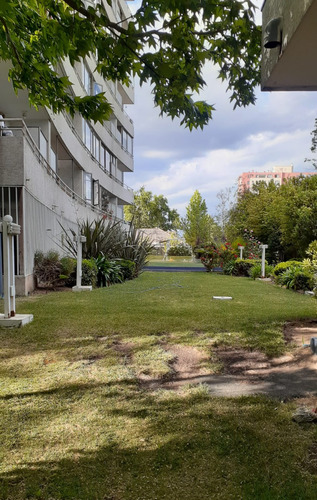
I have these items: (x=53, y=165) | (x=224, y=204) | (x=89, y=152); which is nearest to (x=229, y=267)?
(x=53, y=165)

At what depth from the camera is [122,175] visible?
3062 cm

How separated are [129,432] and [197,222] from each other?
3732 cm

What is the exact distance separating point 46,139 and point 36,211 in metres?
4.14

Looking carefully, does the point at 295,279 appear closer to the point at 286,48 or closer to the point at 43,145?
the point at 43,145

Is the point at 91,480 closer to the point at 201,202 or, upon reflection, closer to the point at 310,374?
the point at 310,374

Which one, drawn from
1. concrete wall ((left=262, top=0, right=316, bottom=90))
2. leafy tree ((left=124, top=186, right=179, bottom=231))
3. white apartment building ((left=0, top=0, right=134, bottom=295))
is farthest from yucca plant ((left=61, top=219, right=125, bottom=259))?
leafy tree ((left=124, top=186, right=179, bottom=231))

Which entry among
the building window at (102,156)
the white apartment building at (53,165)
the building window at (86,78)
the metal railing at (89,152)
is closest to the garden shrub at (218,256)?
the white apartment building at (53,165)

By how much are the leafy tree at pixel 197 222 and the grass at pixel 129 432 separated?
3469 centimetres

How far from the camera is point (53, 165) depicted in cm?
1370

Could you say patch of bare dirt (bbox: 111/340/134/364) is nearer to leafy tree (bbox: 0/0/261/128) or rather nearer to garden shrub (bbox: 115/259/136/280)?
leafy tree (bbox: 0/0/261/128)

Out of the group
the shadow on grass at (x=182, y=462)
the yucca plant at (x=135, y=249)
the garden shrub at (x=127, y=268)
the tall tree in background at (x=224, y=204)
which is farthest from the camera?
the tall tree in background at (x=224, y=204)

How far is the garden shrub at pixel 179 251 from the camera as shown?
118 feet

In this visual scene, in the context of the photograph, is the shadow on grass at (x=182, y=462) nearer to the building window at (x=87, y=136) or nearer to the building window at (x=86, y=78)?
the building window at (x=87, y=136)

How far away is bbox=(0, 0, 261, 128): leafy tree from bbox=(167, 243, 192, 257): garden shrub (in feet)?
102
